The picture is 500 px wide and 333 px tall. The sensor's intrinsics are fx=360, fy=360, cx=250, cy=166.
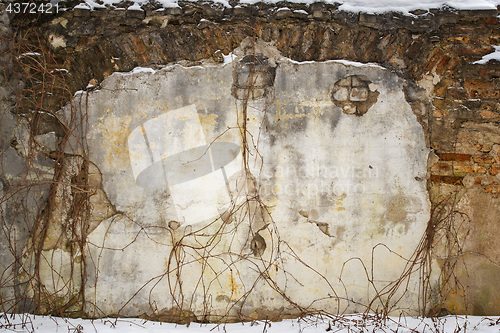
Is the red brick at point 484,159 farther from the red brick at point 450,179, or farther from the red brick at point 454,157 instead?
the red brick at point 450,179

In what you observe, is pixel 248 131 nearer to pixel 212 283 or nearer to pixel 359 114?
pixel 359 114

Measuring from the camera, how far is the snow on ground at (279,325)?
2754mm

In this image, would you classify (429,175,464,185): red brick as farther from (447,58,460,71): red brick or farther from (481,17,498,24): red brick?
(481,17,498,24): red brick

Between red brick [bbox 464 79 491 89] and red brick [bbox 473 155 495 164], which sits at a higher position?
red brick [bbox 464 79 491 89]

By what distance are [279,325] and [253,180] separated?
46.0 inches

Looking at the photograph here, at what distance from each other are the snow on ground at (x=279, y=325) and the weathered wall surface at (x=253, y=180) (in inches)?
3.5

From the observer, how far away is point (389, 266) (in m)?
2.91

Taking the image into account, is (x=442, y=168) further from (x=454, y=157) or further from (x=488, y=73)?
(x=488, y=73)

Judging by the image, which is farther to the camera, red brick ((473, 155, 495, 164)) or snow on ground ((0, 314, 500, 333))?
red brick ((473, 155, 495, 164))

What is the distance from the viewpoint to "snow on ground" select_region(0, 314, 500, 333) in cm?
275

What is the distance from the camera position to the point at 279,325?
286cm

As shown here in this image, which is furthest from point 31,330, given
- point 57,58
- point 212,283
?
point 57,58

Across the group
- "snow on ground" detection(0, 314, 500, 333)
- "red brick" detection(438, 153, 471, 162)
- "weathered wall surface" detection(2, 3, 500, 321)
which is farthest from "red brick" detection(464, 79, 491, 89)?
"snow on ground" detection(0, 314, 500, 333)

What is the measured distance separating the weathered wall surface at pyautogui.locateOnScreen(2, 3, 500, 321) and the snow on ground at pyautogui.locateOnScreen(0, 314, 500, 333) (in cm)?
9
